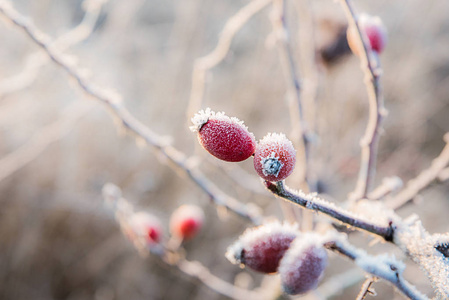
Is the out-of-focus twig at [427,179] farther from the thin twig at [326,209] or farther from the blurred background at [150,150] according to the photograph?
the blurred background at [150,150]

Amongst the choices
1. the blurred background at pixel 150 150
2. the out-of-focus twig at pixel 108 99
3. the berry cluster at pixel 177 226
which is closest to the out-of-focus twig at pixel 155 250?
the berry cluster at pixel 177 226

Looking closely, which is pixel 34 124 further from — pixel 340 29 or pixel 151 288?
pixel 340 29

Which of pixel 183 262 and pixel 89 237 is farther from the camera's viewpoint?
pixel 89 237

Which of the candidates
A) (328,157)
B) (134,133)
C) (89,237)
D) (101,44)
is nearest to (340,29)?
(328,157)

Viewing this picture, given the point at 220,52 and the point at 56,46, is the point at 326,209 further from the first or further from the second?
the point at 56,46

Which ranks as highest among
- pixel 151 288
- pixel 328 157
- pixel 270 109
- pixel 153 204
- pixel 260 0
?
pixel 270 109

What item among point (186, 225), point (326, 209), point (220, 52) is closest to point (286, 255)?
point (326, 209)

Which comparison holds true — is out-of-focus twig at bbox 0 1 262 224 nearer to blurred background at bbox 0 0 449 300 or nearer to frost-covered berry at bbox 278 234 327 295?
frost-covered berry at bbox 278 234 327 295
